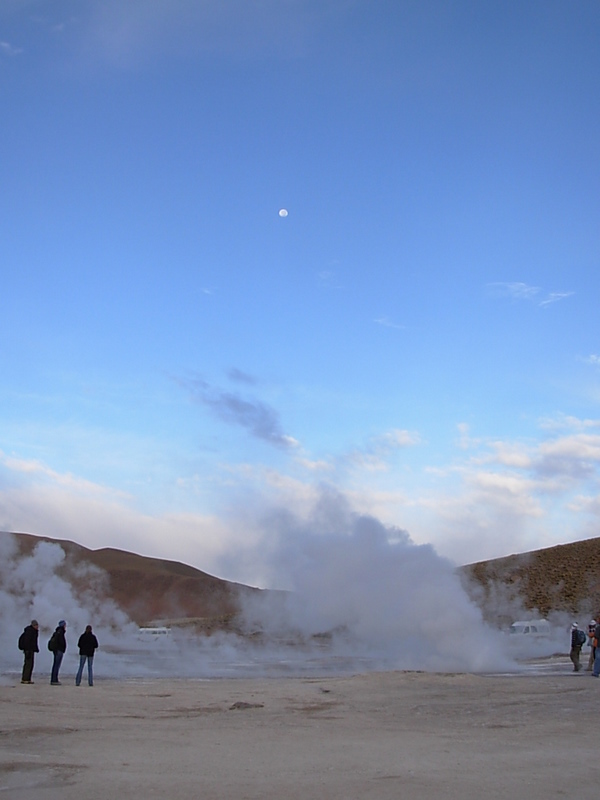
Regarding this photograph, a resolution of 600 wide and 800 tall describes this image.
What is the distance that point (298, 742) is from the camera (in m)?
12.0

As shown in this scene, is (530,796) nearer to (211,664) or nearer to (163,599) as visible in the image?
(211,664)

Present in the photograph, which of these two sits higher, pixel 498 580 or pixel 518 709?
pixel 498 580

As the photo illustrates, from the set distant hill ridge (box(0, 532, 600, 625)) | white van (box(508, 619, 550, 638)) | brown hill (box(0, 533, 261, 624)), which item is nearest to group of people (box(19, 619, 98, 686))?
distant hill ridge (box(0, 532, 600, 625))

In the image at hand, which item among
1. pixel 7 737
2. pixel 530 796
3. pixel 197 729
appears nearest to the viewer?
pixel 530 796

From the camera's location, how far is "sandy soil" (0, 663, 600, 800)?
852 centimetres

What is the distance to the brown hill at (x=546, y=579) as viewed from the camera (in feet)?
243

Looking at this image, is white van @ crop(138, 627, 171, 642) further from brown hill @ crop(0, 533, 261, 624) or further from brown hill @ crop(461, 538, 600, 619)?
brown hill @ crop(0, 533, 261, 624)

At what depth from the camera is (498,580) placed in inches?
3664

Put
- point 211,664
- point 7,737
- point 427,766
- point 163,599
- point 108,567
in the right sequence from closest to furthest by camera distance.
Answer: point 427,766, point 7,737, point 211,664, point 163,599, point 108,567

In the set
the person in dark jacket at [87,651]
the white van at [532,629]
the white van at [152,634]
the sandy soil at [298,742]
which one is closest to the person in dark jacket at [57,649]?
the person in dark jacket at [87,651]

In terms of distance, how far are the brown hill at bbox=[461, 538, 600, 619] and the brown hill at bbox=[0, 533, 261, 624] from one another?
43.6 meters

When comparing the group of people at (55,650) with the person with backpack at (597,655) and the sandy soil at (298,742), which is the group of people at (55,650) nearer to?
the sandy soil at (298,742)

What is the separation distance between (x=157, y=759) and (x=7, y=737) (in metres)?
3.28

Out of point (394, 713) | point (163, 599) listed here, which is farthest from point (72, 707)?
point (163, 599)
